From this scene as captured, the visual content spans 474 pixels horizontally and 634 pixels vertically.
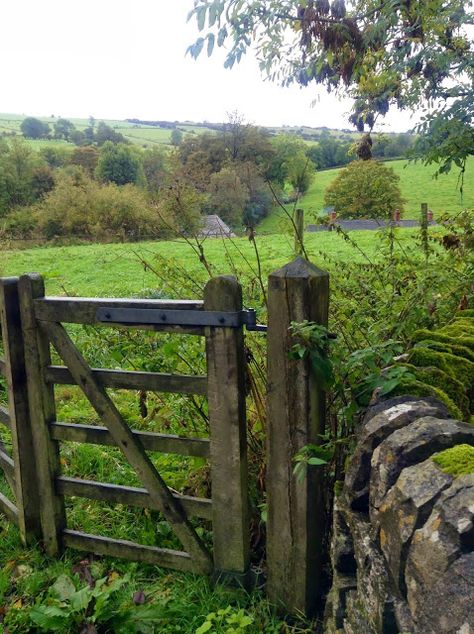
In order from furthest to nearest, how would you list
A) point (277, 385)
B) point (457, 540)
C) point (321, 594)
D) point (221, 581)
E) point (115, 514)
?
point (115, 514), point (221, 581), point (321, 594), point (277, 385), point (457, 540)

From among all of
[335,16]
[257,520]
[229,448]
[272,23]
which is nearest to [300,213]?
[229,448]

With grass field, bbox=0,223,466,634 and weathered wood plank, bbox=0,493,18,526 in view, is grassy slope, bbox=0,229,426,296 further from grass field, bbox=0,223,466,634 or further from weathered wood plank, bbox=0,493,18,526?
weathered wood plank, bbox=0,493,18,526

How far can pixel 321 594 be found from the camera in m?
2.78

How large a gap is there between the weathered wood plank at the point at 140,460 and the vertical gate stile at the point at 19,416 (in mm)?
390

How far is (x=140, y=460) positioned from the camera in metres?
3.04

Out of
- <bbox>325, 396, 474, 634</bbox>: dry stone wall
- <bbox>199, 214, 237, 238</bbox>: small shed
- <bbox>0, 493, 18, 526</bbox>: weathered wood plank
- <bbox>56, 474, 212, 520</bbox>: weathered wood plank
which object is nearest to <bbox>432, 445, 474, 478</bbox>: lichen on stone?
<bbox>325, 396, 474, 634</bbox>: dry stone wall

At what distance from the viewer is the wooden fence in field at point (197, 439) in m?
2.57

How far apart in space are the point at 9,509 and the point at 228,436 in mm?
1991

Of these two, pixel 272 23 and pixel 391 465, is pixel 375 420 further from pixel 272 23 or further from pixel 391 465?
pixel 272 23

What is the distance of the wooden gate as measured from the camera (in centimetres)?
272

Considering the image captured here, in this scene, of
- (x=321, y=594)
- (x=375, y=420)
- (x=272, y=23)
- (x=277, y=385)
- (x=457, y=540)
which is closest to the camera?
(x=457, y=540)

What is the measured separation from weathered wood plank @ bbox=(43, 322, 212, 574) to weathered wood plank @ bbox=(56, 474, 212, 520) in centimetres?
6

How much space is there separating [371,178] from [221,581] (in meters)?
3.29

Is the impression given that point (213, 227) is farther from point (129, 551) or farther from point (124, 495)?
point (129, 551)
